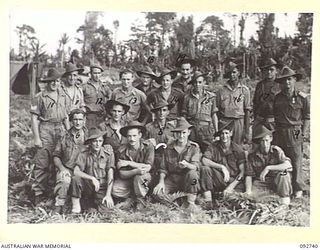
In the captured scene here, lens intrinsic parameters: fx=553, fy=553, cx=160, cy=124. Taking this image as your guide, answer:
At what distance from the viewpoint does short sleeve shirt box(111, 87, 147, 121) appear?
986 millimetres

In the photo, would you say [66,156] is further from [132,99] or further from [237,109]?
[237,109]

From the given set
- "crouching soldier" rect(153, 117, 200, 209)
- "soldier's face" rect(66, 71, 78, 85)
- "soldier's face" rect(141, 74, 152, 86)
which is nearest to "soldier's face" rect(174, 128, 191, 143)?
"crouching soldier" rect(153, 117, 200, 209)

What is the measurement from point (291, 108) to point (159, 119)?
24 cm

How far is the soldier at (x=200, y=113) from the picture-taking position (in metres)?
0.99

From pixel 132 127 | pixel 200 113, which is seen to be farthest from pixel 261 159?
pixel 132 127

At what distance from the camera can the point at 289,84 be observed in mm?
986

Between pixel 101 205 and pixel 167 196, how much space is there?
0.12 meters

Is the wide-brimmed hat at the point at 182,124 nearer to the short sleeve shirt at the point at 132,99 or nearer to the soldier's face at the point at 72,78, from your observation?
the short sleeve shirt at the point at 132,99

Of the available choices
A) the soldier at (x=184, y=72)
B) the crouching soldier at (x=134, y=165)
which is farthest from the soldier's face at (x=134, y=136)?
the soldier at (x=184, y=72)

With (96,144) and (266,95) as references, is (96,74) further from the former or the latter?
(266,95)

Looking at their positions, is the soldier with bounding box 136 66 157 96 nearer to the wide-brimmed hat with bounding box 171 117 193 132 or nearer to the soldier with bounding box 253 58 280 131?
the wide-brimmed hat with bounding box 171 117 193 132

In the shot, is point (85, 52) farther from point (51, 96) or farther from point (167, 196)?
point (167, 196)

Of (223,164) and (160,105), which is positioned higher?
(160,105)

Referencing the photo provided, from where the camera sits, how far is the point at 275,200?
0.99m
